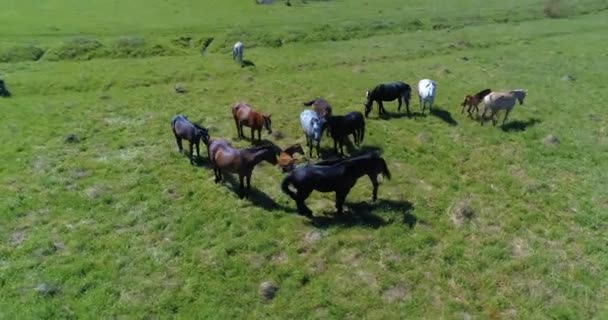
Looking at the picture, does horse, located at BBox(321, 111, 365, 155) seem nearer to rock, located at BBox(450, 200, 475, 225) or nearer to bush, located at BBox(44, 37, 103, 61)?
rock, located at BBox(450, 200, 475, 225)

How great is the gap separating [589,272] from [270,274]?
8425 mm

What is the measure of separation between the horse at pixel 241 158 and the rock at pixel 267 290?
4447mm

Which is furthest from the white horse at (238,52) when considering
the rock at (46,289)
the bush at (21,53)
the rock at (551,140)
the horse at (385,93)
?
the rock at (46,289)

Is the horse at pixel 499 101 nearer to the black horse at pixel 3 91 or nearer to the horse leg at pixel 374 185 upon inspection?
the horse leg at pixel 374 185

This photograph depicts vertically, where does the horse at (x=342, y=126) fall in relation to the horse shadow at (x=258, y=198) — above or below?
above

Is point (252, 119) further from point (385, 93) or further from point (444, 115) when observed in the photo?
point (444, 115)

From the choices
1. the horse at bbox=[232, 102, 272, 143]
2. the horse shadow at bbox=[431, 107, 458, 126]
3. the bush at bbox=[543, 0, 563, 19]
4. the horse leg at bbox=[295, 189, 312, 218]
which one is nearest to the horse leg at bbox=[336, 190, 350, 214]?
the horse leg at bbox=[295, 189, 312, 218]

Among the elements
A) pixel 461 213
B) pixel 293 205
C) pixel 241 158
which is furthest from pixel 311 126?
pixel 461 213

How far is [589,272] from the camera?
13.4 meters

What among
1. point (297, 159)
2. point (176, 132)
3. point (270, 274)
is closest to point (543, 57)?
point (297, 159)

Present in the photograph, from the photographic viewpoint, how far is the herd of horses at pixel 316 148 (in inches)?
601

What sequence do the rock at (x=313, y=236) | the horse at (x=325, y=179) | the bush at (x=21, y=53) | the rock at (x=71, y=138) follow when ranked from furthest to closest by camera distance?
the bush at (x=21, y=53), the rock at (x=71, y=138), the horse at (x=325, y=179), the rock at (x=313, y=236)

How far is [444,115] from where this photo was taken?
80.4 ft

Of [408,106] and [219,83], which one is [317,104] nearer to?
[408,106]
